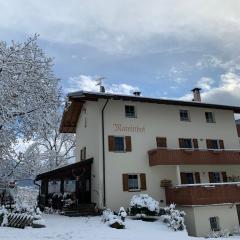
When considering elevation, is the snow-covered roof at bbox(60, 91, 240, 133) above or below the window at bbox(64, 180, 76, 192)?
above

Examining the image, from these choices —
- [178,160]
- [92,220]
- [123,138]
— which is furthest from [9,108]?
[178,160]

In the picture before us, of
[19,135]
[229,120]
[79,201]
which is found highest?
[229,120]

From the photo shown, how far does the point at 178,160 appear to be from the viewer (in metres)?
24.5

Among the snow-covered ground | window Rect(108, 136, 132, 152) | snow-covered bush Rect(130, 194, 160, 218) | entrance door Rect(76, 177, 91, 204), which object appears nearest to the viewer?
the snow-covered ground

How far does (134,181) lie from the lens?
2477 cm

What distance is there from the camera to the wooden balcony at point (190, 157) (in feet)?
79.7

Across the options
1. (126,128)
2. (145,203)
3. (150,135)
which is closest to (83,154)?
(126,128)

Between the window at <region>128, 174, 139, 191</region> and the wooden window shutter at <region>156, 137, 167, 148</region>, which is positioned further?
the wooden window shutter at <region>156, 137, 167, 148</region>

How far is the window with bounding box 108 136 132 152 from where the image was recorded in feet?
81.4

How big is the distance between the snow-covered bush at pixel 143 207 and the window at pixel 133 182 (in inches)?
102

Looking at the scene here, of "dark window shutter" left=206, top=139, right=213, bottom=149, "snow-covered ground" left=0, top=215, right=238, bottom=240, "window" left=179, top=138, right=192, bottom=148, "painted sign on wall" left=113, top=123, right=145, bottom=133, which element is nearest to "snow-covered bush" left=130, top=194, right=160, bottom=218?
"snow-covered ground" left=0, top=215, right=238, bottom=240

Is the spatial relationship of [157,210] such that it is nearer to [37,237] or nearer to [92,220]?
[92,220]

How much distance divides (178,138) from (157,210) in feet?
24.0

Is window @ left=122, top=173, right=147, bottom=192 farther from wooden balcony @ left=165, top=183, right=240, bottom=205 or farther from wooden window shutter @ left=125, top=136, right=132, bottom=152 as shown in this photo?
wooden balcony @ left=165, top=183, right=240, bottom=205
